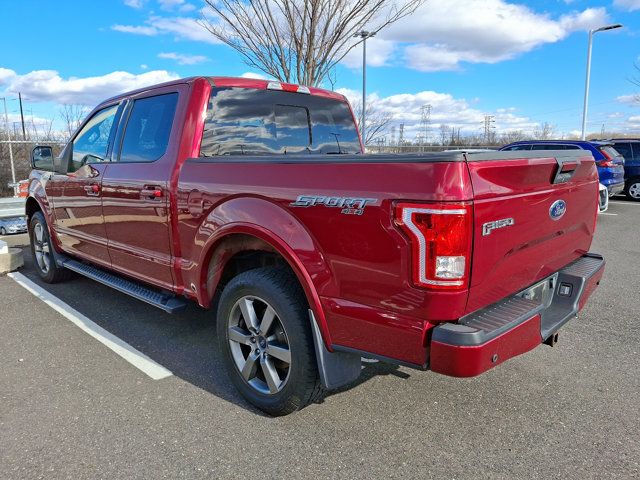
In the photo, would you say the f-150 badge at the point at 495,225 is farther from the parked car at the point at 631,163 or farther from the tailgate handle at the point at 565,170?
the parked car at the point at 631,163

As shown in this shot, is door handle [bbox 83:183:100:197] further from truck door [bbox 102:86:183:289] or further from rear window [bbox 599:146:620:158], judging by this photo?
rear window [bbox 599:146:620:158]

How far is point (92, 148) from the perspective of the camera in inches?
179

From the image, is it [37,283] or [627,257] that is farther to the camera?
[627,257]

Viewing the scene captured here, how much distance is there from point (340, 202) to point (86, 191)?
10.1 feet

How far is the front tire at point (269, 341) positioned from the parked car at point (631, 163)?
49.9 ft

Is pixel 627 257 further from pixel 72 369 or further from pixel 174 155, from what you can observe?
pixel 72 369

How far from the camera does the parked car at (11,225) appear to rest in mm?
8961

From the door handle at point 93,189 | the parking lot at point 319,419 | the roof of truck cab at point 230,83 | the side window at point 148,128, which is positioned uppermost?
the roof of truck cab at point 230,83

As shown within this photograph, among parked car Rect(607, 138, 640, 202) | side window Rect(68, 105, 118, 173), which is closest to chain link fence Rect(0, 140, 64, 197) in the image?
side window Rect(68, 105, 118, 173)

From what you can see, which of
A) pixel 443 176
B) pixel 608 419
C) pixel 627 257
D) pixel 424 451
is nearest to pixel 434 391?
pixel 424 451

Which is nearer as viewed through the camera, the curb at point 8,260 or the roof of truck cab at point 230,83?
the roof of truck cab at point 230,83

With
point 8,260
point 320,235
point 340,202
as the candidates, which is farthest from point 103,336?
point 8,260

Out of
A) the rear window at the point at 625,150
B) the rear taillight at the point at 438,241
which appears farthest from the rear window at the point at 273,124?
the rear window at the point at 625,150

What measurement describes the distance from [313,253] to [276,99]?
73.4 inches
